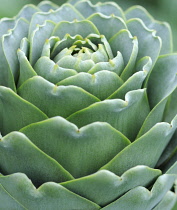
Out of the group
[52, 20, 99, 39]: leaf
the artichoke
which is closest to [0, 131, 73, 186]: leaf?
the artichoke

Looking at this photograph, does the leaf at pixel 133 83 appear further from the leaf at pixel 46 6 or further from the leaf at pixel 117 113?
the leaf at pixel 46 6

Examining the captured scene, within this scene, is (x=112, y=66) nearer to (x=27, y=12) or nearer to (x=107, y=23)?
(x=107, y=23)

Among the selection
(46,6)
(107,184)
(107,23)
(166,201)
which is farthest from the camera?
(46,6)

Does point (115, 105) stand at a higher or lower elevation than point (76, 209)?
higher

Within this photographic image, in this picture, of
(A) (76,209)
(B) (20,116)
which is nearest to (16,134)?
(B) (20,116)

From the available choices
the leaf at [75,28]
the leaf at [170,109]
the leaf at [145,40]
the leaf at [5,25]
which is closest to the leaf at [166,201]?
the leaf at [170,109]

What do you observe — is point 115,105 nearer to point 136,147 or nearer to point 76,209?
point 136,147

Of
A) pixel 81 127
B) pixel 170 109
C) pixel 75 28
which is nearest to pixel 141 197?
pixel 81 127
